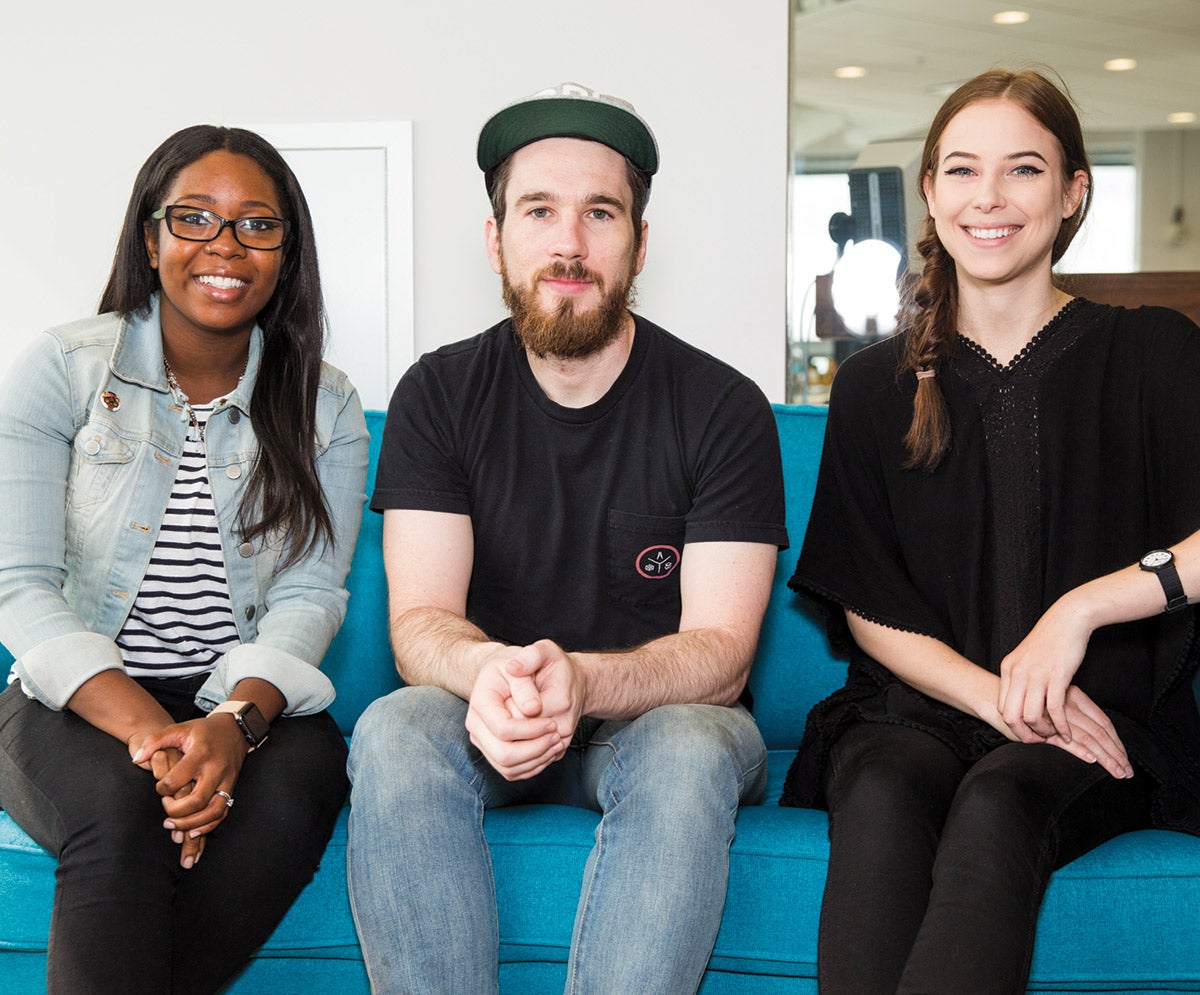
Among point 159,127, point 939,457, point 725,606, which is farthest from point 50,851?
point 159,127

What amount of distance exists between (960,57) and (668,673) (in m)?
2.17

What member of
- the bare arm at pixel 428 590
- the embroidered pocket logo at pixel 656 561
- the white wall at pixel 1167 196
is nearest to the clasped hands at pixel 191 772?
the bare arm at pixel 428 590

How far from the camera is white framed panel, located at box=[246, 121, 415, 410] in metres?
3.18

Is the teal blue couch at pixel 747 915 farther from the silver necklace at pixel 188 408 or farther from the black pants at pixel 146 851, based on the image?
the silver necklace at pixel 188 408

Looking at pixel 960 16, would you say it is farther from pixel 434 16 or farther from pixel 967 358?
pixel 967 358

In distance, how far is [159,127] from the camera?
3.23 meters

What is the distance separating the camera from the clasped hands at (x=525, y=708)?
56.3 inches

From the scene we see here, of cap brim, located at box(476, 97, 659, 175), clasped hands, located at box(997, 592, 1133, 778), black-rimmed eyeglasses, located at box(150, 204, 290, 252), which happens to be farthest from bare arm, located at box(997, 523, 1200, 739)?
black-rimmed eyeglasses, located at box(150, 204, 290, 252)

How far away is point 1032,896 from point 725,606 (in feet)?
1.76

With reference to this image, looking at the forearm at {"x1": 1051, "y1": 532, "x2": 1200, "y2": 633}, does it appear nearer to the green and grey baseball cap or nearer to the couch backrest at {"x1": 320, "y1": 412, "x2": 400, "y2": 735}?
the green and grey baseball cap

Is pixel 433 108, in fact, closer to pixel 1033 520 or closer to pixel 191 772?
pixel 1033 520

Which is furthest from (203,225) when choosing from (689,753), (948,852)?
(948,852)

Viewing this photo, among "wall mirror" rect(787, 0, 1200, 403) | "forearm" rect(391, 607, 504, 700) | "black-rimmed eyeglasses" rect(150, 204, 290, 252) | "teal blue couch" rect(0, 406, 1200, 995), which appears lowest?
"teal blue couch" rect(0, 406, 1200, 995)

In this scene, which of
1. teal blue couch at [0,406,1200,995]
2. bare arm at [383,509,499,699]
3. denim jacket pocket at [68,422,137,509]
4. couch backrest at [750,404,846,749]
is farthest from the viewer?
couch backrest at [750,404,846,749]
